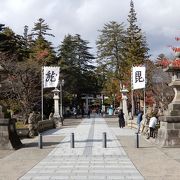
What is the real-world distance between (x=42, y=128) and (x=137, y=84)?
9639 mm

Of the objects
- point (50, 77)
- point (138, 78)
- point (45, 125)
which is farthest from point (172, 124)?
point (50, 77)

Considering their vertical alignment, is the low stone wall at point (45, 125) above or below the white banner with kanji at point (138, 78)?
below

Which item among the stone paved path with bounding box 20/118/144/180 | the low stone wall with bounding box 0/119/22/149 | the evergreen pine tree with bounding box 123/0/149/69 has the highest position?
the evergreen pine tree with bounding box 123/0/149/69

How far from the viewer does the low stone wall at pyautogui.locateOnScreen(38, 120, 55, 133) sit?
3425 centimetres

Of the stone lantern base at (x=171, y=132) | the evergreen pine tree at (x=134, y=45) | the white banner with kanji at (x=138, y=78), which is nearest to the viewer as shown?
the stone lantern base at (x=171, y=132)

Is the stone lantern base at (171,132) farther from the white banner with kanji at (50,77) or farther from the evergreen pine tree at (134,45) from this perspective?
the evergreen pine tree at (134,45)

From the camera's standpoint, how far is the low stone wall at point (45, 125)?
34.2 m

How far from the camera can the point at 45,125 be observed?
1516 inches

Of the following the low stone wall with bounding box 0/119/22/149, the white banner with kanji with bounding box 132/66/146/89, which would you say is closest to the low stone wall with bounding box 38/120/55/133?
the white banner with kanji with bounding box 132/66/146/89

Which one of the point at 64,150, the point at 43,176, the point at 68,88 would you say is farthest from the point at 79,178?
the point at 68,88

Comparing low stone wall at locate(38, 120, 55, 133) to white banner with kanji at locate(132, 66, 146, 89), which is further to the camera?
white banner with kanji at locate(132, 66, 146, 89)

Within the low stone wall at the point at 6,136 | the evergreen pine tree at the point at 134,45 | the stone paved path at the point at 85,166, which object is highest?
the evergreen pine tree at the point at 134,45

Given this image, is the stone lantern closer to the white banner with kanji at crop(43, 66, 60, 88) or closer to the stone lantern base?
the stone lantern base

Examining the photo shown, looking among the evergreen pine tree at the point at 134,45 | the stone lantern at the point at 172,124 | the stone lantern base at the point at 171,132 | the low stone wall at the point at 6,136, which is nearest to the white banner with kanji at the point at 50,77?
the low stone wall at the point at 6,136
